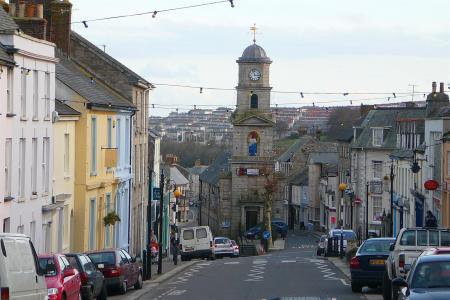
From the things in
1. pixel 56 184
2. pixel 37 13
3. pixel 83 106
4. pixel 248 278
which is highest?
pixel 37 13

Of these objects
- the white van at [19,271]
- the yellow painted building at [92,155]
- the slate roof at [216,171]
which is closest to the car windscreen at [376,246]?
the yellow painted building at [92,155]

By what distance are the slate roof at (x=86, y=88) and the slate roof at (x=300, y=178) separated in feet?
280

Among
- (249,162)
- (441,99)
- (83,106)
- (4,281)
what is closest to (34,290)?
(4,281)

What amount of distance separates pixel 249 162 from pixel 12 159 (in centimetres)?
9680

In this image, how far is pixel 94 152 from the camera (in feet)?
159

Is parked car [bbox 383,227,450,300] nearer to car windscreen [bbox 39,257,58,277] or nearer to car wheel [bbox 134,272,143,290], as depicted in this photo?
car windscreen [bbox 39,257,58,277]

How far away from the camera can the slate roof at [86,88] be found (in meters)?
47.2

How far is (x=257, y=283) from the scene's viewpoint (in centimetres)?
4038

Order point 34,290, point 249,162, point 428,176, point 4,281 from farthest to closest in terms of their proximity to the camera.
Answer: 1. point 249,162
2. point 428,176
3. point 34,290
4. point 4,281

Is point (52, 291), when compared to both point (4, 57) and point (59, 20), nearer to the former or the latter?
point (4, 57)

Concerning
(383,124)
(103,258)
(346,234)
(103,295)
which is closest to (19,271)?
(103,295)

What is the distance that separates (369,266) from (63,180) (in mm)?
14265

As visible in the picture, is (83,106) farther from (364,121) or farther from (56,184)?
(364,121)

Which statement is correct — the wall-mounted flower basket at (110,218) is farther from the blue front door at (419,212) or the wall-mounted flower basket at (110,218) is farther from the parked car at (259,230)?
the parked car at (259,230)
